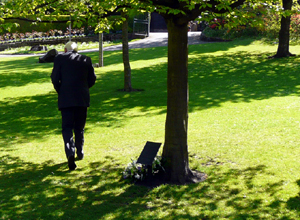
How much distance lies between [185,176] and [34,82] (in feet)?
48.2

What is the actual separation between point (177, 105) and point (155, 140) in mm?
2845

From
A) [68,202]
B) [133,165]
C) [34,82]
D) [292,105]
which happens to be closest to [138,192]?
[133,165]

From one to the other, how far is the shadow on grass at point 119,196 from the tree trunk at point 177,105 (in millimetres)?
461

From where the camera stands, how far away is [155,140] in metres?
9.47

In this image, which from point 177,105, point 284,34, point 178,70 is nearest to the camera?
point 178,70

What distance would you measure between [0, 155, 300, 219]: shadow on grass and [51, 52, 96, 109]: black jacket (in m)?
1.33

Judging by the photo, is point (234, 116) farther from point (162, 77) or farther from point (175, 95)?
point (162, 77)

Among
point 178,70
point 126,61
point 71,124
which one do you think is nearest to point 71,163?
point 71,124

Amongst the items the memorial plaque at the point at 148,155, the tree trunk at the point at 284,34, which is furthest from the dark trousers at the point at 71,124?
the tree trunk at the point at 284,34

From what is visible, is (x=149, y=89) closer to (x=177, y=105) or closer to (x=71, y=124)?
(x=71, y=124)

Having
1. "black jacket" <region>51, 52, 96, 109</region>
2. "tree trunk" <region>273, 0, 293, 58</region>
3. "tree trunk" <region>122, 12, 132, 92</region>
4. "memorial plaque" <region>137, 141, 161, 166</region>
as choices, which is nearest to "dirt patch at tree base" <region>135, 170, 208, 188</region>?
"memorial plaque" <region>137, 141, 161, 166</region>

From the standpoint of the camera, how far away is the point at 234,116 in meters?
11.7

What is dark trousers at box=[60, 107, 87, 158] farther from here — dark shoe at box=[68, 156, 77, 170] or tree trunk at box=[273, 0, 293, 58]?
tree trunk at box=[273, 0, 293, 58]

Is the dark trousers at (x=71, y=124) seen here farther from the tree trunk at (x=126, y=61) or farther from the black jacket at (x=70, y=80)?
the tree trunk at (x=126, y=61)
